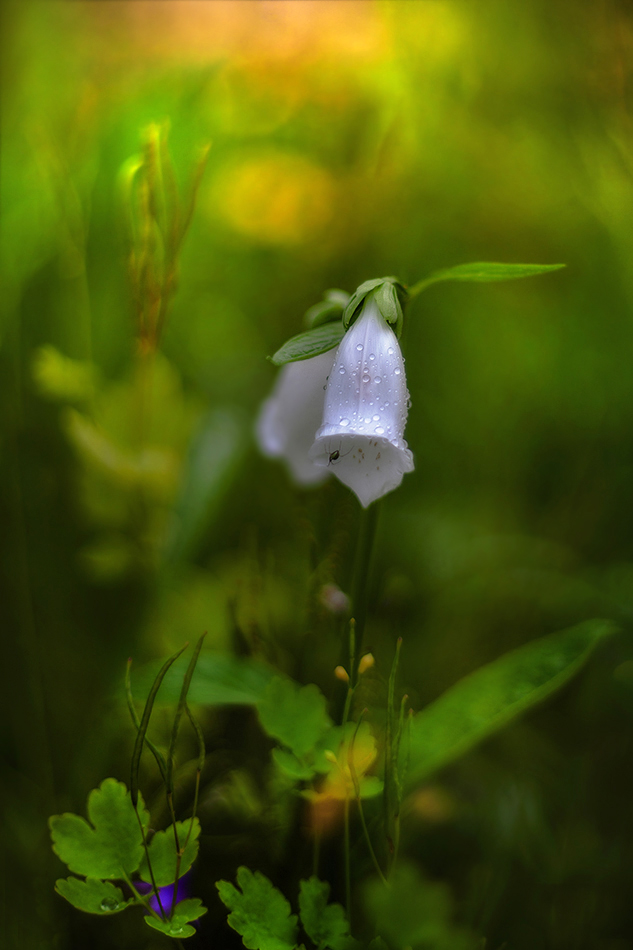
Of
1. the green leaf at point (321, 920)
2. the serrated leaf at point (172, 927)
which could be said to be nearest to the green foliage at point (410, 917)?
the green leaf at point (321, 920)

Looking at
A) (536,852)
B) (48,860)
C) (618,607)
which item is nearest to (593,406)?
(618,607)

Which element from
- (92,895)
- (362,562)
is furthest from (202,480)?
(92,895)

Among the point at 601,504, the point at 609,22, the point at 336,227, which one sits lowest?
the point at 601,504

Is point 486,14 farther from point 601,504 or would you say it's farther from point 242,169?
point 601,504

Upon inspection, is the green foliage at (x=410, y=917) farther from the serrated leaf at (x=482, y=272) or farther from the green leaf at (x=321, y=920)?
the serrated leaf at (x=482, y=272)

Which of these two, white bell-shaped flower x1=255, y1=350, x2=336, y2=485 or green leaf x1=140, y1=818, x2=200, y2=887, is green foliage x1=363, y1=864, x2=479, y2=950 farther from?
white bell-shaped flower x1=255, y1=350, x2=336, y2=485

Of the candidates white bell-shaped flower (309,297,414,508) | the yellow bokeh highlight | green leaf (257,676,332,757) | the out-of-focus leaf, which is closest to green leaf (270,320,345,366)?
white bell-shaped flower (309,297,414,508)
